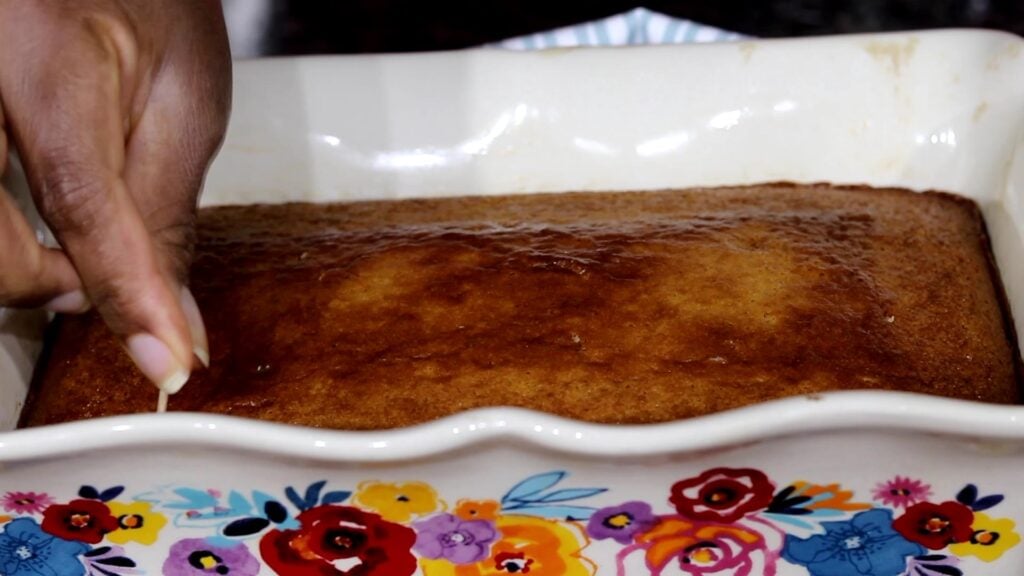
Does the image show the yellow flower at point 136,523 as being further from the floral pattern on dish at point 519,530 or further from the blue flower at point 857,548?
the blue flower at point 857,548

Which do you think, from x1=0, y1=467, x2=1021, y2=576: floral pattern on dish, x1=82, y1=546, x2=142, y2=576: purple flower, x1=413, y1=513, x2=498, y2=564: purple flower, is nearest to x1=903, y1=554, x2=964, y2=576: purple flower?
x1=0, y1=467, x2=1021, y2=576: floral pattern on dish

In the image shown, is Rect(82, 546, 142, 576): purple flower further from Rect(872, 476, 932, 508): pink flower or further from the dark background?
the dark background

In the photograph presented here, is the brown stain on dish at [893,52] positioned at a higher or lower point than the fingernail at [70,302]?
higher

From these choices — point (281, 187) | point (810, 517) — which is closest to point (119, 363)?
point (281, 187)

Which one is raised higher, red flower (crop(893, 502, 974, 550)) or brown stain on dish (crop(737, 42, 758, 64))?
brown stain on dish (crop(737, 42, 758, 64))

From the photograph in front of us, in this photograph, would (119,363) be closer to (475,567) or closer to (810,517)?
(475,567)

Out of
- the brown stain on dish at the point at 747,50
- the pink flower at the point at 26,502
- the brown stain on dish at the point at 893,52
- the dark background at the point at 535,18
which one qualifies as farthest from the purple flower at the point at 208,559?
the dark background at the point at 535,18
